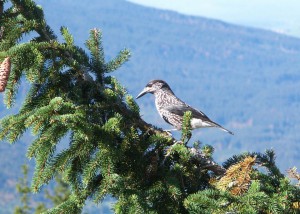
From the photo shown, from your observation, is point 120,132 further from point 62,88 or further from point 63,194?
point 63,194

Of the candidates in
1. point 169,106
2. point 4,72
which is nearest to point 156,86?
point 169,106

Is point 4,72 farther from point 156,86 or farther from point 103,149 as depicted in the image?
point 156,86

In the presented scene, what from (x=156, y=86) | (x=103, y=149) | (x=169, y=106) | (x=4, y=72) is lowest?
(x=103, y=149)

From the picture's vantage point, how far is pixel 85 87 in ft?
19.2

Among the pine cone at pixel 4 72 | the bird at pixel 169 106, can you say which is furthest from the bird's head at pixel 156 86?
the pine cone at pixel 4 72

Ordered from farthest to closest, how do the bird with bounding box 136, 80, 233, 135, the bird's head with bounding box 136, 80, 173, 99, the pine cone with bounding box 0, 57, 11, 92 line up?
the bird's head with bounding box 136, 80, 173, 99 → the bird with bounding box 136, 80, 233, 135 → the pine cone with bounding box 0, 57, 11, 92

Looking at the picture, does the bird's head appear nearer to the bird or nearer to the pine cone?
the bird

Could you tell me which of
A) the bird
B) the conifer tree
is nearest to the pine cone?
the conifer tree

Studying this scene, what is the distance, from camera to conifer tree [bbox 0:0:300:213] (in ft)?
15.8

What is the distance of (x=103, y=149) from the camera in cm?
491

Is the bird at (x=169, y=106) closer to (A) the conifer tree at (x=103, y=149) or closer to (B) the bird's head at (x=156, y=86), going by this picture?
(B) the bird's head at (x=156, y=86)

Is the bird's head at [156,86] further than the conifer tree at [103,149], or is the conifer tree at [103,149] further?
the bird's head at [156,86]

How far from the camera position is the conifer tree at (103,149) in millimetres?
4816

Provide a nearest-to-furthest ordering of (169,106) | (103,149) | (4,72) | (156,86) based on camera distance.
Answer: (103,149) → (4,72) → (169,106) → (156,86)
